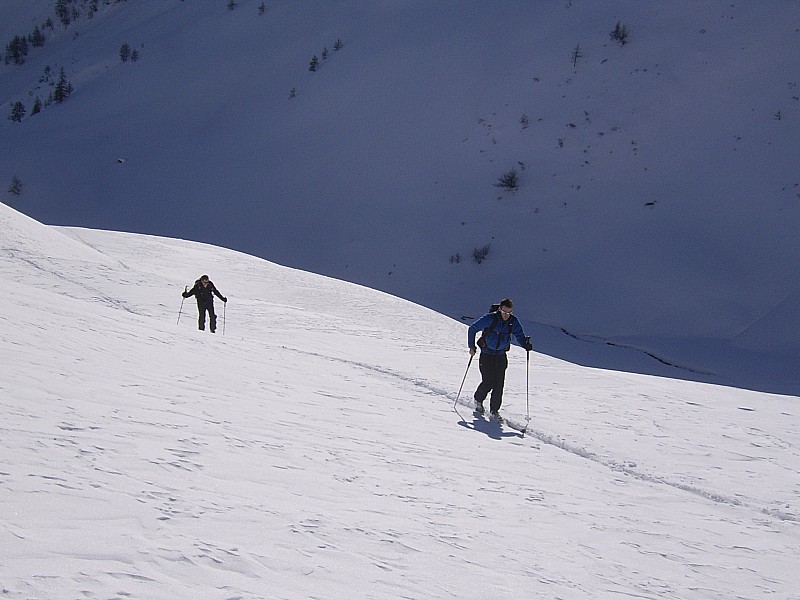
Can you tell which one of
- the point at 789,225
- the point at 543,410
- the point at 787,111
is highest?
the point at 787,111

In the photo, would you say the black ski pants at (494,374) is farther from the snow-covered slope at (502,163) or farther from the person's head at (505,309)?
the snow-covered slope at (502,163)

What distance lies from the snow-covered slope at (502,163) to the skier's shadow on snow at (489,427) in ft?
38.0

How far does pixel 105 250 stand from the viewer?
22.2m

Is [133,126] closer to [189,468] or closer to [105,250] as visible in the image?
[105,250]

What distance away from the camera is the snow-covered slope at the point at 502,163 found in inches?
923

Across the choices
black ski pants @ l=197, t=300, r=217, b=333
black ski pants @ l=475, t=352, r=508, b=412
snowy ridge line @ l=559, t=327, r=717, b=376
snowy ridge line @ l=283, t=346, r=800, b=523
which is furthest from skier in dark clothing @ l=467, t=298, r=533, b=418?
snowy ridge line @ l=559, t=327, r=717, b=376

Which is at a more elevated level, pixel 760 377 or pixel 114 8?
pixel 114 8

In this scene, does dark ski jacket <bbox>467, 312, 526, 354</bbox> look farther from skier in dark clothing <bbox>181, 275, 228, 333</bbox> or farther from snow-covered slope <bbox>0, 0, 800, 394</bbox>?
snow-covered slope <bbox>0, 0, 800, 394</bbox>

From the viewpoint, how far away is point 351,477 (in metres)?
6.27

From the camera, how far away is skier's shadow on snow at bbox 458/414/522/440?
8945mm

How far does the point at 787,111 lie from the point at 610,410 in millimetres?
23090

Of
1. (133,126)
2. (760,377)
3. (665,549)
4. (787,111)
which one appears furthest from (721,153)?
(133,126)

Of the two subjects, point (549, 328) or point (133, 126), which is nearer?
point (549, 328)

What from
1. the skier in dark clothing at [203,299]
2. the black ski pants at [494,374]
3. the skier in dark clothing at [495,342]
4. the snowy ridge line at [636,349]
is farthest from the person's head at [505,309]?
the snowy ridge line at [636,349]
